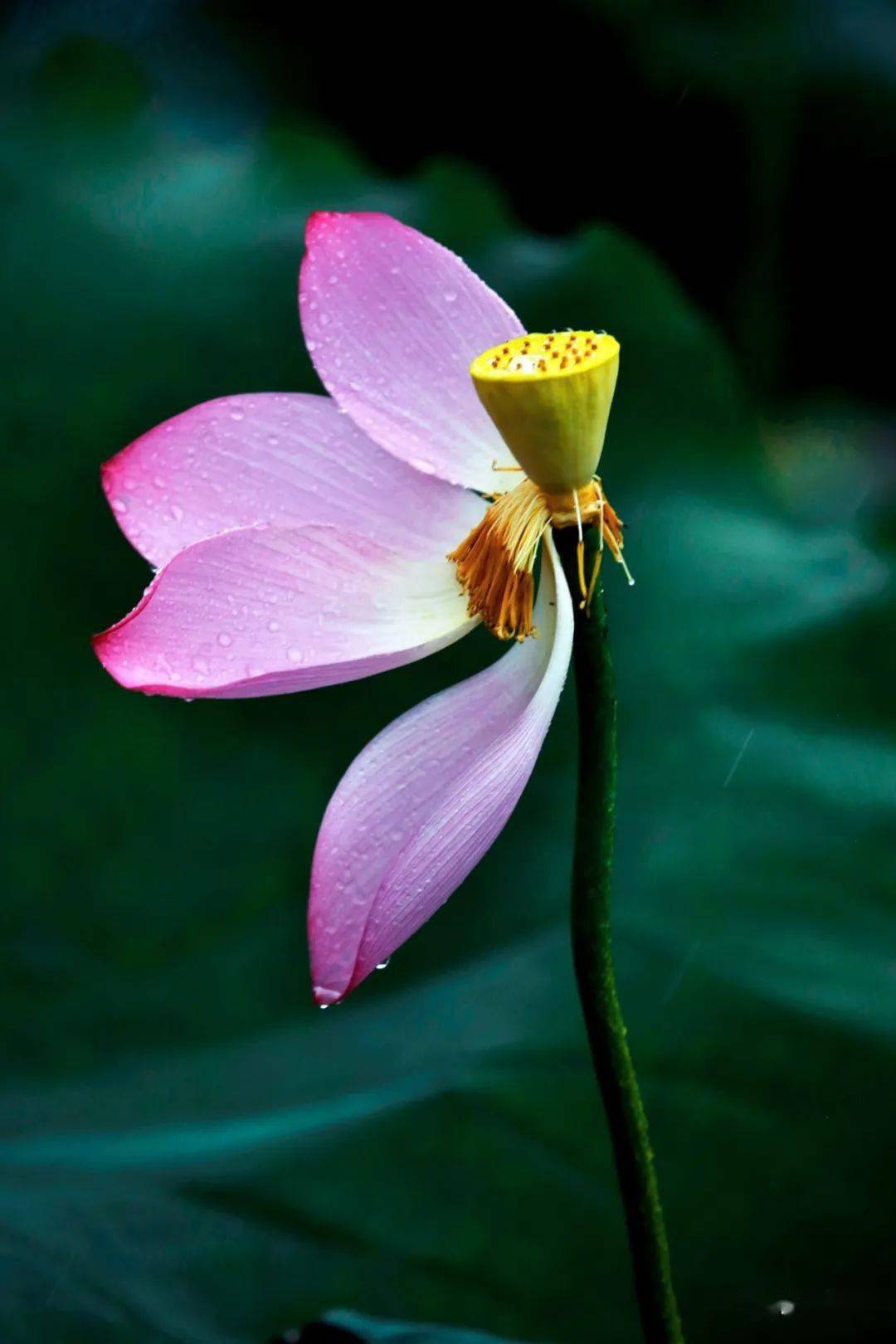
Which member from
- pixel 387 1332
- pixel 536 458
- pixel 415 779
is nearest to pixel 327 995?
pixel 415 779

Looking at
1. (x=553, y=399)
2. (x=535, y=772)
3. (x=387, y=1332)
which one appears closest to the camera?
(x=553, y=399)

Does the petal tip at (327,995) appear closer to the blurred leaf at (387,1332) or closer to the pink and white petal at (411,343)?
the pink and white petal at (411,343)

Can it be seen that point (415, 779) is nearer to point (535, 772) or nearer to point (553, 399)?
point (553, 399)

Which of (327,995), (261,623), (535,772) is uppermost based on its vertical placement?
(261,623)

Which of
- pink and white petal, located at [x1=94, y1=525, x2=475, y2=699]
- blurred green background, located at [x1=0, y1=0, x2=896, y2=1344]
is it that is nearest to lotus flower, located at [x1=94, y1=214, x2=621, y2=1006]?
pink and white petal, located at [x1=94, y1=525, x2=475, y2=699]

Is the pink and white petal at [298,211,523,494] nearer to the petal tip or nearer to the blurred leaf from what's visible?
the petal tip

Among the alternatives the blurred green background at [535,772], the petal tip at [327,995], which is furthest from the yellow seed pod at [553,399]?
the blurred green background at [535,772]

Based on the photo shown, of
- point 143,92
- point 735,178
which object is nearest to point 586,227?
point 735,178
